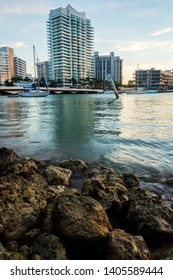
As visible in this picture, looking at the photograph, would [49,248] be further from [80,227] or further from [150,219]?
[150,219]

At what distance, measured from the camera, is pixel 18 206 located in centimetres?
427

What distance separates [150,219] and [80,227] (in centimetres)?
149

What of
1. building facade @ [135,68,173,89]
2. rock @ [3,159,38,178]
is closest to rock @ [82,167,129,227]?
rock @ [3,159,38,178]

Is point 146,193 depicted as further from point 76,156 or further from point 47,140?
point 47,140

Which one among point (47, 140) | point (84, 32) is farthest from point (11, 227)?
point (84, 32)

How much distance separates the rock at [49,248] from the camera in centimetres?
341

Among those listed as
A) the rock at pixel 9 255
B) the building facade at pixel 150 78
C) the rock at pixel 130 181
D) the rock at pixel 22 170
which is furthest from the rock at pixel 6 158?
the building facade at pixel 150 78

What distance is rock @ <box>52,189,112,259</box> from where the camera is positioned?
142 inches

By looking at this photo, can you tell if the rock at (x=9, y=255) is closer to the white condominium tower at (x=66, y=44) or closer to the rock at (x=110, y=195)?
the rock at (x=110, y=195)

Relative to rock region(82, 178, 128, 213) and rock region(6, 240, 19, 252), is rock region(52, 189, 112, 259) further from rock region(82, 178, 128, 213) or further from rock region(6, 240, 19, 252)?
rock region(82, 178, 128, 213)

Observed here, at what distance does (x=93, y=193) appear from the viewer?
17.3 feet

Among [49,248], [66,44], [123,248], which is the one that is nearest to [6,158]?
[49,248]

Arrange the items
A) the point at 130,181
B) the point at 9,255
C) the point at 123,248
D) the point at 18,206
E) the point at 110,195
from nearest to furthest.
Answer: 1. the point at 9,255
2. the point at 123,248
3. the point at 18,206
4. the point at 110,195
5. the point at 130,181
